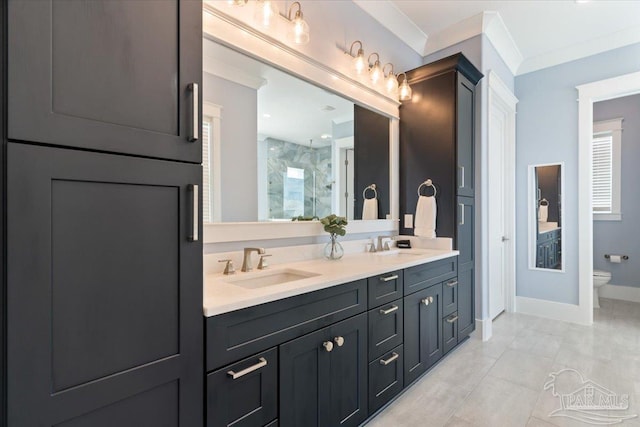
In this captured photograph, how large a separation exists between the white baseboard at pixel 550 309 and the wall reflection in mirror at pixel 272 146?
2.68 m

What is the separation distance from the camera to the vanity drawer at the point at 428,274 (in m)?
2.09

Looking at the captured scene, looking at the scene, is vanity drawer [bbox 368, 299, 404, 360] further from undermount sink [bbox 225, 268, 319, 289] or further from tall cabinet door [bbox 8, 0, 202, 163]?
tall cabinet door [bbox 8, 0, 202, 163]

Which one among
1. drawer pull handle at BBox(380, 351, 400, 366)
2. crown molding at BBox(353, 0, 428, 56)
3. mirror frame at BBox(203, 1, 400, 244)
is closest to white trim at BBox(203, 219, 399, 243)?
mirror frame at BBox(203, 1, 400, 244)

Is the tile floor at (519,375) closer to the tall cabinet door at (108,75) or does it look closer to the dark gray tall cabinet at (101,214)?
the dark gray tall cabinet at (101,214)

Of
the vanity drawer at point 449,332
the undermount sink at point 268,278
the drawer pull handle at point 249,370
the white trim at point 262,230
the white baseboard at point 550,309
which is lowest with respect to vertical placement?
the white baseboard at point 550,309

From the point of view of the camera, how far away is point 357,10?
99.3 inches

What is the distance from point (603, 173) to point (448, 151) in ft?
11.1

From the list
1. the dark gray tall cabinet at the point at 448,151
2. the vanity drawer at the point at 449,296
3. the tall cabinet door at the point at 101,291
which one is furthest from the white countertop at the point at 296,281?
the dark gray tall cabinet at the point at 448,151

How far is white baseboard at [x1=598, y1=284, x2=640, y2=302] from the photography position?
14.0ft

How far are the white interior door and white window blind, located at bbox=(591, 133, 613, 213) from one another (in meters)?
1.73

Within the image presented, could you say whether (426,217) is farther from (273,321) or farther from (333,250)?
(273,321)

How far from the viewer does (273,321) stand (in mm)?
1294

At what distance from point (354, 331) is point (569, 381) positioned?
5.95ft

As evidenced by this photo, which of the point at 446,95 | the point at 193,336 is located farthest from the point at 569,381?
the point at 193,336
